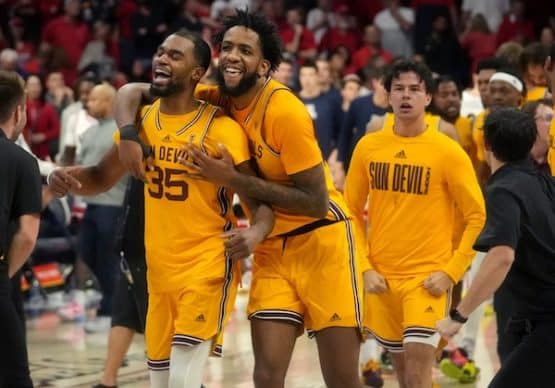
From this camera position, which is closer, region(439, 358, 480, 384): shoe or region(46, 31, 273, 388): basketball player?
region(46, 31, 273, 388): basketball player

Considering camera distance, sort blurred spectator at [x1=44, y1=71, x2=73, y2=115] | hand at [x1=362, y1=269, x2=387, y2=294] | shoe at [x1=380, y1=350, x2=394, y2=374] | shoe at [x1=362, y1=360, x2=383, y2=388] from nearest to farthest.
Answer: hand at [x1=362, y1=269, x2=387, y2=294]
shoe at [x1=362, y1=360, x2=383, y2=388]
shoe at [x1=380, y1=350, x2=394, y2=374]
blurred spectator at [x1=44, y1=71, x2=73, y2=115]

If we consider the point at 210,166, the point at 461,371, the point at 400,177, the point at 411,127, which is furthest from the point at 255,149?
the point at 461,371

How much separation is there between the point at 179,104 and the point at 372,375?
3.37m

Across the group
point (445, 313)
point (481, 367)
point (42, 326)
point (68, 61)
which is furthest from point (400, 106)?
point (68, 61)

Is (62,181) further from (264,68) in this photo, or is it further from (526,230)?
(526,230)

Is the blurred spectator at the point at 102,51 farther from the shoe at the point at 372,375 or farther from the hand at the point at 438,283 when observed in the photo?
the hand at the point at 438,283

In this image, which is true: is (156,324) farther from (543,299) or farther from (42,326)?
(42,326)

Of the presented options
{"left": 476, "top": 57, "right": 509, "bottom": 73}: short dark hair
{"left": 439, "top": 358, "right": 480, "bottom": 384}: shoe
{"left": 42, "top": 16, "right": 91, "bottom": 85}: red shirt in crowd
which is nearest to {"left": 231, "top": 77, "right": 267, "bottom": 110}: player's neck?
{"left": 476, "top": 57, "right": 509, "bottom": 73}: short dark hair

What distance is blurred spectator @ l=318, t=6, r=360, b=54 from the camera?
64.3 feet

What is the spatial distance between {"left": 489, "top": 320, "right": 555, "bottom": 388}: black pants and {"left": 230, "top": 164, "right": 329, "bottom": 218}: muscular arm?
1.12m

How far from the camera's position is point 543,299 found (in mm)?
5586

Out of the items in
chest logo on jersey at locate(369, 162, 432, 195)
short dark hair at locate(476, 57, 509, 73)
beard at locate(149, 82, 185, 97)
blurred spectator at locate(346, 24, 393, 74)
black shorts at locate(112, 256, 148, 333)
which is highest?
blurred spectator at locate(346, 24, 393, 74)

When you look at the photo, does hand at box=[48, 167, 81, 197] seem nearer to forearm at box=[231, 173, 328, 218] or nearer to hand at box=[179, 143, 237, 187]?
hand at box=[179, 143, 237, 187]

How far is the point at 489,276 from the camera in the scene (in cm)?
537
